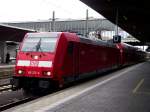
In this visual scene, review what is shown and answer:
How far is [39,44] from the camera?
16.5 m

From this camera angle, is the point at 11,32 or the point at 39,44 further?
the point at 11,32

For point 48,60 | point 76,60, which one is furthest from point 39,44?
point 76,60

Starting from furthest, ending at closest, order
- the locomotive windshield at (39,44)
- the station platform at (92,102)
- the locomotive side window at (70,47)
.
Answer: the locomotive side window at (70,47) < the locomotive windshield at (39,44) < the station platform at (92,102)

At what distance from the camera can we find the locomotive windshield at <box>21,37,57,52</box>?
53.0 feet

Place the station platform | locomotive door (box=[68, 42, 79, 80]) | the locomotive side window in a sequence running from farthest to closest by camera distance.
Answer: locomotive door (box=[68, 42, 79, 80]) < the locomotive side window < the station platform

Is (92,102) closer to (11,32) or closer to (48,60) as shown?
(48,60)

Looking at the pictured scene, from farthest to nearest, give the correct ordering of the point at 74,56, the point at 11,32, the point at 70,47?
the point at 11,32, the point at 74,56, the point at 70,47

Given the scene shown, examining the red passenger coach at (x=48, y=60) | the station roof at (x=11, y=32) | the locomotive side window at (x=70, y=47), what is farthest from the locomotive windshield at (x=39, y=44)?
the station roof at (x=11, y=32)

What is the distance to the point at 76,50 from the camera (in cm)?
1772

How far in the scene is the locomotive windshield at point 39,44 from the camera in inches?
635

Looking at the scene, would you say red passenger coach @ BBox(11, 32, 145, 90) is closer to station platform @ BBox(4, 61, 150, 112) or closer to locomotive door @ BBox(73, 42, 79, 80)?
locomotive door @ BBox(73, 42, 79, 80)

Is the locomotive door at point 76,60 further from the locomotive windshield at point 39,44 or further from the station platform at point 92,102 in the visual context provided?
the station platform at point 92,102

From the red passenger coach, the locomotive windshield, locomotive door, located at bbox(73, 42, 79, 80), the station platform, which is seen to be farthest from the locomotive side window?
the station platform

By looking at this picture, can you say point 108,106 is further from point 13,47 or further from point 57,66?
point 13,47
